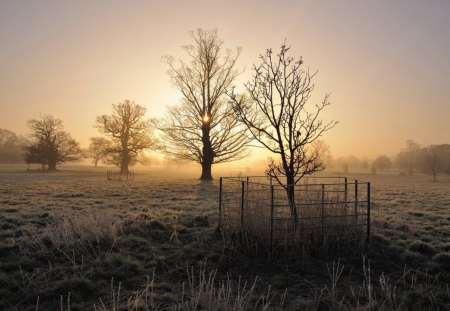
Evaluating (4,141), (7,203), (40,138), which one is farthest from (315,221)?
(4,141)

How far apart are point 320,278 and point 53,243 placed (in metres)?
4.89

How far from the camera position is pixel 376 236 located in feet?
28.2

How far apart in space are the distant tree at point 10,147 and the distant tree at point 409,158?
8189 centimetres

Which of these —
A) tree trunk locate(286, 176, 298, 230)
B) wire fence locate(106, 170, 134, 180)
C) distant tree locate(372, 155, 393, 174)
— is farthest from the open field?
distant tree locate(372, 155, 393, 174)

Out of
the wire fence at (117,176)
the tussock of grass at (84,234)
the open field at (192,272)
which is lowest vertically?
the open field at (192,272)

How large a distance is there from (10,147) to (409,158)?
89.4 metres

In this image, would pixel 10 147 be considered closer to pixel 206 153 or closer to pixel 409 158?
pixel 206 153

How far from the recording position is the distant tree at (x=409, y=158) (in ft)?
273

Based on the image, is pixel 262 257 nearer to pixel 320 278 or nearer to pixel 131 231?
pixel 320 278

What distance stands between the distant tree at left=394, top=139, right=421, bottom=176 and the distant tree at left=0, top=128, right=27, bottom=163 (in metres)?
81.9

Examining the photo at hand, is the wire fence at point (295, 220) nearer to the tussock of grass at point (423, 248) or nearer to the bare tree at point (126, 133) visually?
the tussock of grass at point (423, 248)

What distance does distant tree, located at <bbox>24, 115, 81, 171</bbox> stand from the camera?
183ft

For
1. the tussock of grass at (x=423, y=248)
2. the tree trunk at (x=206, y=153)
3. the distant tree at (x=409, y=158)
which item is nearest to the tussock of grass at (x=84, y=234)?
the tussock of grass at (x=423, y=248)

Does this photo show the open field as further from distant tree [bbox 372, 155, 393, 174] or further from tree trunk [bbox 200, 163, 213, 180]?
distant tree [bbox 372, 155, 393, 174]
